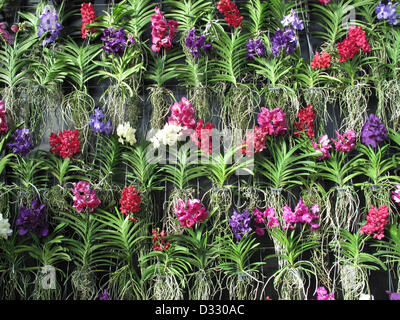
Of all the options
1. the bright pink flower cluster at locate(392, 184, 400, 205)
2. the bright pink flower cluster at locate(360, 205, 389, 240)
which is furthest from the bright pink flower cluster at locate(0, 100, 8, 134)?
the bright pink flower cluster at locate(392, 184, 400, 205)

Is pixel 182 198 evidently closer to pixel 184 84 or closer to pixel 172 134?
pixel 172 134

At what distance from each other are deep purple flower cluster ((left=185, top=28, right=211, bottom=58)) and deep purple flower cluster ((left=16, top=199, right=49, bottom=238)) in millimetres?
1304

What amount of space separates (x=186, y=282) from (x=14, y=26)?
1934 millimetres

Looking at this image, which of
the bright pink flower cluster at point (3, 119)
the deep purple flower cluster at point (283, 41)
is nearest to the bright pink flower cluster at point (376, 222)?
the deep purple flower cluster at point (283, 41)

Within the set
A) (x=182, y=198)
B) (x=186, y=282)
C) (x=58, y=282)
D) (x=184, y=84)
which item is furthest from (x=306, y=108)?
(x=58, y=282)

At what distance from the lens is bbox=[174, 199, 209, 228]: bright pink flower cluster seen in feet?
8.55

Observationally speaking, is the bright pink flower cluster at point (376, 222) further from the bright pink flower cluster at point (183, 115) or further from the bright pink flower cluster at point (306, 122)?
the bright pink flower cluster at point (183, 115)

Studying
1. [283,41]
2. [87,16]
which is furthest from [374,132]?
[87,16]

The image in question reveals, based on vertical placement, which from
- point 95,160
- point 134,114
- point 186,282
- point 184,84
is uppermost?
point 184,84

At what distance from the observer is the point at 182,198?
2.70 metres

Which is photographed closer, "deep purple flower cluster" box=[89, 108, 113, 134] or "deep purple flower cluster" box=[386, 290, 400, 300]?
"deep purple flower cluster" box=[386, 290, 400, 300]

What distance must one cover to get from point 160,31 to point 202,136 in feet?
2.35

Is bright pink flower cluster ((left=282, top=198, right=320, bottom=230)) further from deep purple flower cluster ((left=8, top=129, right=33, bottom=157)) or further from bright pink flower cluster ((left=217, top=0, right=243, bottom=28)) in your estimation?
deep purple flower cluster ((left=8, top=129, right=33, bottom=157))

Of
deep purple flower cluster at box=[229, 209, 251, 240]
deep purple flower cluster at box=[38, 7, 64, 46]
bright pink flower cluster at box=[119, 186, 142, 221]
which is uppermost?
deep purple flower cluster at box=[38, 7, 64, 46]
